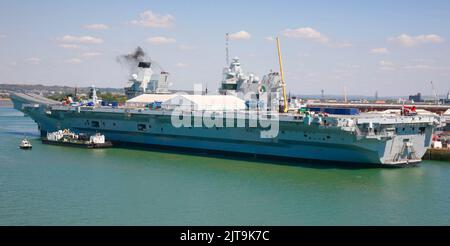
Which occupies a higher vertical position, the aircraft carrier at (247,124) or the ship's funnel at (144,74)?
the ship's funnel at (144,74)

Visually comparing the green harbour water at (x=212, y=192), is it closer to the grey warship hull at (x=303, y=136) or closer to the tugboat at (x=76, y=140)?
the grey warship hull at (x=303, y=136)

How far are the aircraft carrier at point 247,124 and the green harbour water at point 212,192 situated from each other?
3.58 feet

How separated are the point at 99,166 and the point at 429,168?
16813 millimetres

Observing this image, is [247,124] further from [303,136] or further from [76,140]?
[76,140]

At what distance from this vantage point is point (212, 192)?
823 inches

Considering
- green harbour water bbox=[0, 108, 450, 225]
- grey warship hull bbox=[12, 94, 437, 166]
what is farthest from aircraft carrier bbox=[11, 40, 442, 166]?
green harbour water bbox=[0, 108, 450, 225]

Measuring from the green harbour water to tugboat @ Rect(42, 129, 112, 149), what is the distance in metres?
4.66

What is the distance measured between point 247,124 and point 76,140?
43.0 feet

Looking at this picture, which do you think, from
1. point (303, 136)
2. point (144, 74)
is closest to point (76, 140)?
point (144, 74)

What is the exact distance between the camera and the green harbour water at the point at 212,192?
1739cm

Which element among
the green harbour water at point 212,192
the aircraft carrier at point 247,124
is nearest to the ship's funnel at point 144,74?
the aircraft carrier at point 247,124

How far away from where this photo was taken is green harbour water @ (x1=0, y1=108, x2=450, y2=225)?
17.4m

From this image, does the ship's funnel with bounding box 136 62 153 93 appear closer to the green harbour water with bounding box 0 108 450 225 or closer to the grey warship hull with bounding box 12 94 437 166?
the grey warship hull with bounding box 12 94 437 166
